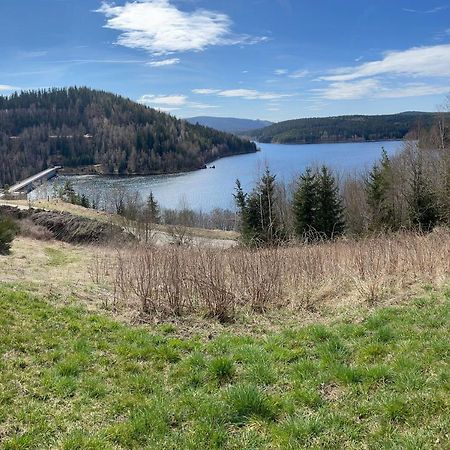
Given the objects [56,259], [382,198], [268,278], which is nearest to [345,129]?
[382,198]

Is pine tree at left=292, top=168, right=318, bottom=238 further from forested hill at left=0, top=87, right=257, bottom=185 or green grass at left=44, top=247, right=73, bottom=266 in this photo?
forested hill at left=0, top=87, right=257, bottom=185

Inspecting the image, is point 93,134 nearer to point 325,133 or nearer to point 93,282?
point 325,133

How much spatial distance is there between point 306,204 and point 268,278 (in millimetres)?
22721

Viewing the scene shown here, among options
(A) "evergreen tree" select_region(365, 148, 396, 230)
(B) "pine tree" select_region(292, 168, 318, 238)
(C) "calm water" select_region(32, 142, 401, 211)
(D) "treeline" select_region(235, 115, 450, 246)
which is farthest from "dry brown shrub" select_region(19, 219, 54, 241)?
(C) "calm water" select_region(32, 142, 401, 211)

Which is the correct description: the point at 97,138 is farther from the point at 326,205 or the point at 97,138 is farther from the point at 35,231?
the point at 326,205

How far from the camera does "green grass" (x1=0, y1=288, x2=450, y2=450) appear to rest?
11.5ft

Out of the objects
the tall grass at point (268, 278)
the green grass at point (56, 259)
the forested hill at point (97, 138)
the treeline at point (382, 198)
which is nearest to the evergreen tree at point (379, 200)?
the treeline at point (382, 198)

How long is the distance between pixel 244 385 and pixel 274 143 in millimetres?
197426

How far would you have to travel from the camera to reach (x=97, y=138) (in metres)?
162

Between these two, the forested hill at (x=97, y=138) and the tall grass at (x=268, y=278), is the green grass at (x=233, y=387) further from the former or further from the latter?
the forested hill at (x=97, y=138)

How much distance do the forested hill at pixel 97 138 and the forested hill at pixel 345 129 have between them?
845 inches

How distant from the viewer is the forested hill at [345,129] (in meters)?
136

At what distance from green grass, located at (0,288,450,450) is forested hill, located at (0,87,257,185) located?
13426cm

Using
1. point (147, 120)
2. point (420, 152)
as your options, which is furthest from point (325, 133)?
point (420, 152)
